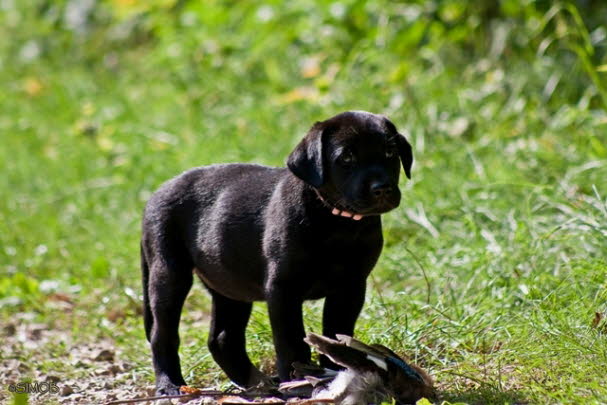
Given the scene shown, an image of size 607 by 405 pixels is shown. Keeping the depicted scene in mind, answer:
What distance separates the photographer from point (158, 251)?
4.61 m

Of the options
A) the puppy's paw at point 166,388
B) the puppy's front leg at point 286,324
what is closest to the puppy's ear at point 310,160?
the puppy's front leg at point 286,324

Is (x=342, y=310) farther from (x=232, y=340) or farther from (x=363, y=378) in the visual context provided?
(x=232, y=340)

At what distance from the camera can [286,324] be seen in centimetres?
409

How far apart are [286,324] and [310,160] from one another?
63cm

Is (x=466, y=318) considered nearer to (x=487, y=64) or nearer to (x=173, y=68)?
(x=487, y=64)

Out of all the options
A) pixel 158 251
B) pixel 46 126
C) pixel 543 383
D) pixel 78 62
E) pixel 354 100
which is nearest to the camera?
pixel 543 383

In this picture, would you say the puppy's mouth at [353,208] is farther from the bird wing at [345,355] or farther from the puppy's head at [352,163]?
the bird wing at [345,355]

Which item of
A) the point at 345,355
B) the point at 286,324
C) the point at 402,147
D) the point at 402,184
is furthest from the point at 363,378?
the point at 402,184

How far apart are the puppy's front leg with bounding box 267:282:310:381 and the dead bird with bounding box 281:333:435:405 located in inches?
4.9

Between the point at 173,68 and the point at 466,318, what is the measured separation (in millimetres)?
5933

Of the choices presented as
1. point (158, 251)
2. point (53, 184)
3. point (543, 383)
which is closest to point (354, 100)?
point (53, 184)

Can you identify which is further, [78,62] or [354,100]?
[78,62]

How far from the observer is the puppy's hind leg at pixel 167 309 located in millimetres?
4535

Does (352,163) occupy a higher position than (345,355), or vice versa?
(352,163)
